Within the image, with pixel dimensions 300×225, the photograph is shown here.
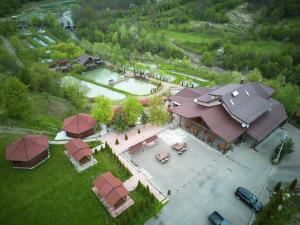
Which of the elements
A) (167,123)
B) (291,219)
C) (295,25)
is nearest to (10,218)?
(167,123)

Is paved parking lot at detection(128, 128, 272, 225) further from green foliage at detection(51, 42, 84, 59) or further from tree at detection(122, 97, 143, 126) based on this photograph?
green foliage at detection(51, 42, 84, 59)

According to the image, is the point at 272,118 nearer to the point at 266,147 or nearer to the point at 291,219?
the point at 266,147

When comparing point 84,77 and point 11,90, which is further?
point 84,77

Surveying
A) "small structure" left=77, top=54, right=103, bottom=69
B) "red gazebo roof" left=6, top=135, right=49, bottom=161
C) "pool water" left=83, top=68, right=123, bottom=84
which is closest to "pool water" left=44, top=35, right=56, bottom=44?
"small structure" left=77, top=54, right=103, bottom=69

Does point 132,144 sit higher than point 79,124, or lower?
lower

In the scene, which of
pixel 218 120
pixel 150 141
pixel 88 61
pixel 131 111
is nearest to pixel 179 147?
pixel 150 141

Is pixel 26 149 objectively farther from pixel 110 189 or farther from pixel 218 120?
pixel 218 120
